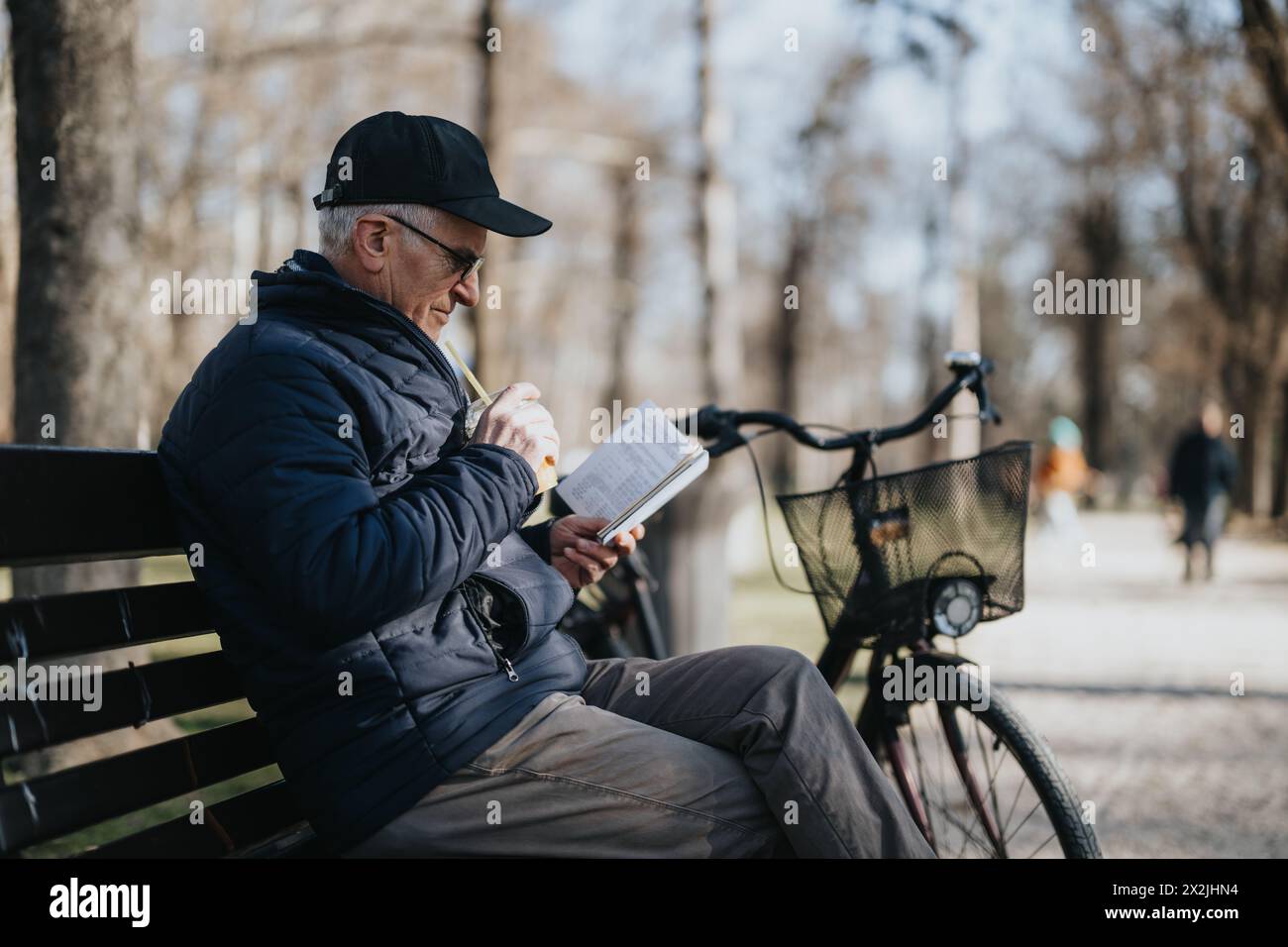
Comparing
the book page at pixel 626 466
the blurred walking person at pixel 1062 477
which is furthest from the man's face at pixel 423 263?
the blurred walking person at pixel 1062 477

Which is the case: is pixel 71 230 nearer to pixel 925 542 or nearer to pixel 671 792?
pixel 925 542

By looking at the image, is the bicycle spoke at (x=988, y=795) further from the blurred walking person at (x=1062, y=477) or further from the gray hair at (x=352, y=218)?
the blurred walking person at (x=1062, y=477)

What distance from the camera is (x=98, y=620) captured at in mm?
1992

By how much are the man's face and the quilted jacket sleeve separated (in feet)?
1.05

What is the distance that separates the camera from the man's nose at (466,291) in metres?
2.40

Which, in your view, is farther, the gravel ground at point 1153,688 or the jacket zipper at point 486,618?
the gravel ground at point 1153,688

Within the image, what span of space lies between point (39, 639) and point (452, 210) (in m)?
1.01

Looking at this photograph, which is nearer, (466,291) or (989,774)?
(466,291)

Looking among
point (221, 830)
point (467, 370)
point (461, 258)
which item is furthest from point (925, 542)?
point (221, 830)

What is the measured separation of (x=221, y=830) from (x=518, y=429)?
870mm

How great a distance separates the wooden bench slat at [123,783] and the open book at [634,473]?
2.65 feet

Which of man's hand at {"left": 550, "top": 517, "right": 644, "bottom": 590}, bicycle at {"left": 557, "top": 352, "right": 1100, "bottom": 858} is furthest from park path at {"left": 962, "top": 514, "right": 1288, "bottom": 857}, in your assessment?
man's hand at {"left": 550, "top": 517, "right": 644, "bottom": 590}

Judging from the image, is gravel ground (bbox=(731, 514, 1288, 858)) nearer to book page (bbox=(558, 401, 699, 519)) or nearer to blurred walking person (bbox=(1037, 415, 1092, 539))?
blurred walking person (bbox=(1037, 415, 1092, 539))
